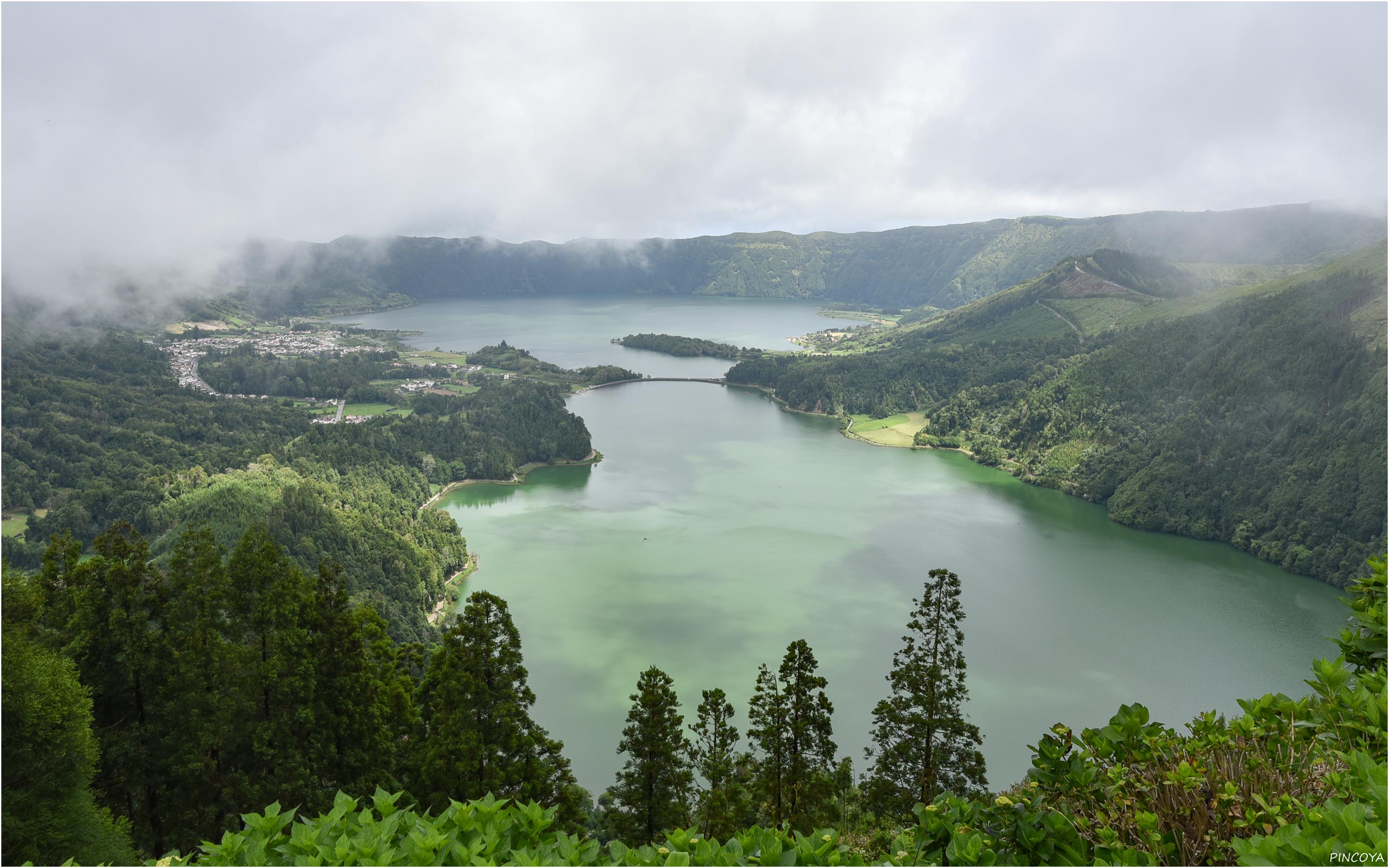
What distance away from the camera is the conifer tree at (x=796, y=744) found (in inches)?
553

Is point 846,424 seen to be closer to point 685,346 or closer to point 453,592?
point 685,346

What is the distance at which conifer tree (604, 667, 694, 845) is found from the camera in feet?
44.9

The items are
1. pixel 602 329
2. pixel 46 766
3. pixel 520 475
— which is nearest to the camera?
pixel 46 766

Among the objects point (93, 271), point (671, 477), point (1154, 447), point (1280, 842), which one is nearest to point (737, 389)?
point (671, 477)

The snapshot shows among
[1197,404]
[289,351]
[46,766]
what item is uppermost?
[289,351]

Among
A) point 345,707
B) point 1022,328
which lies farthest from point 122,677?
point 1022,328

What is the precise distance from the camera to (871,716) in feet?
83.6

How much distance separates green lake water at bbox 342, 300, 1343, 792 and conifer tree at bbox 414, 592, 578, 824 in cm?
1073

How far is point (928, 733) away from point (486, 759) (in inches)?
331

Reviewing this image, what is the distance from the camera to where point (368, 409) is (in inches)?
3066

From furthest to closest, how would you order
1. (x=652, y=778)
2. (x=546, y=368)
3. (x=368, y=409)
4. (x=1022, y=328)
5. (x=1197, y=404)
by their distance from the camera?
(x=1022, y=328)
(x=546, y=368)
(x=368, y=409)
(x=1197, y=404)
(x=652, y=778)

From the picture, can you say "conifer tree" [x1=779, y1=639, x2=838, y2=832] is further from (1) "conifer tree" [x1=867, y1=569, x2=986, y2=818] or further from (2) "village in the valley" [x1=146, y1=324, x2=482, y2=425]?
(2) "village in the valley" [x1=146, y1=324, x2=482, y2=425]

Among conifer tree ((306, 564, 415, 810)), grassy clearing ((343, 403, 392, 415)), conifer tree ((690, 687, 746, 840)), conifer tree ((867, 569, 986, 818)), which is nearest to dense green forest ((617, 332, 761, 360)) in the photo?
grassy clearing ((343, 403, 392, 415))

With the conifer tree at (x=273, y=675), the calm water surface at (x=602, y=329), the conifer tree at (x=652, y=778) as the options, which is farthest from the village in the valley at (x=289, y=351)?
the conifer tree at (x=652, y=778)
